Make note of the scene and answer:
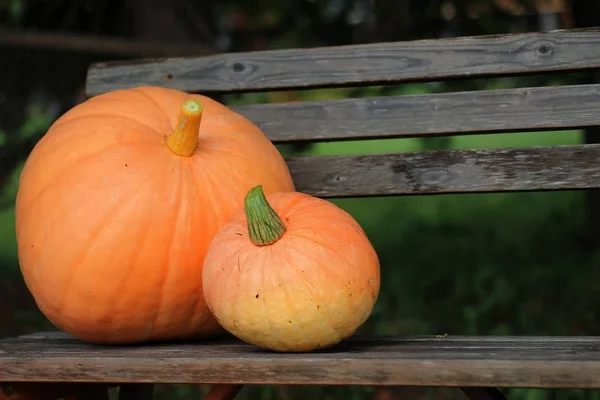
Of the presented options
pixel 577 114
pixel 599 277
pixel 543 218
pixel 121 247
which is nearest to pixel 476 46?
pixel 577 114

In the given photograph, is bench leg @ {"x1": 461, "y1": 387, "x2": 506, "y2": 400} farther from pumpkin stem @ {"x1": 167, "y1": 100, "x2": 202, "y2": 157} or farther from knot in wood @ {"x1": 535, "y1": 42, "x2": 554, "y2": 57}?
knot in wood @ {"x1": 535, "y1": 42, "x2": 554, "y2": 57}

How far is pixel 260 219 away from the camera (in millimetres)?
1833

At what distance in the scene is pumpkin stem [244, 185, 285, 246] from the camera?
1828 mm

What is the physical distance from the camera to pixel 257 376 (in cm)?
164

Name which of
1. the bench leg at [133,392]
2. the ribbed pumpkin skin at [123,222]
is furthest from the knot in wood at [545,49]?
the bench leg at [133,392]

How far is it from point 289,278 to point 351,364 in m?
0.27

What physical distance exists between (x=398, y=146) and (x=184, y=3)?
3.31 metres

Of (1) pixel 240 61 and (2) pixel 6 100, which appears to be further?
(2) pixel 6 100

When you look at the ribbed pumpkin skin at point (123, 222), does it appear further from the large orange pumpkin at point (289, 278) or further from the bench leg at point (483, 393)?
the bench leg at point (483, 393)

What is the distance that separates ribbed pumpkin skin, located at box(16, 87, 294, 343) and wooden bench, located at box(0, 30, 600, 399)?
0.09 metres

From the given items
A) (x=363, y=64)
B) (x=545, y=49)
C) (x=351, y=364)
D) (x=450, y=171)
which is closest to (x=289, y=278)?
(x=351, y=364)

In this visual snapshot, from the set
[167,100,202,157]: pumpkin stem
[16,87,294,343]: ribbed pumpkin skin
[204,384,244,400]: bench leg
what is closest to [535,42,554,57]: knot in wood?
[16,87,294,343]: ribbed pumpkin skin

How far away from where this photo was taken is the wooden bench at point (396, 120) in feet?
6.28

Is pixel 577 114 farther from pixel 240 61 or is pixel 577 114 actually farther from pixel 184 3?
pixel 184 3
